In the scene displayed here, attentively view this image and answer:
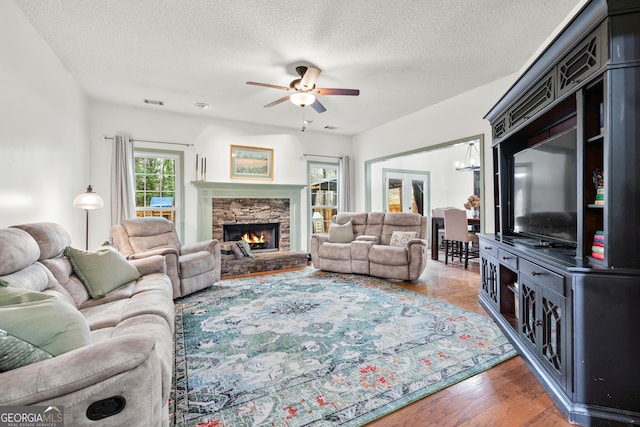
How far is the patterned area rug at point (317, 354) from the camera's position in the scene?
161 cm

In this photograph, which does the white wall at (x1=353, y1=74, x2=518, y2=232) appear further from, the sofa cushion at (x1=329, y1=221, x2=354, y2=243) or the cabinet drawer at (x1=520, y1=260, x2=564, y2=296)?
the cabinet drawer at (x1=520, y1=260, x2=564, y2=296)

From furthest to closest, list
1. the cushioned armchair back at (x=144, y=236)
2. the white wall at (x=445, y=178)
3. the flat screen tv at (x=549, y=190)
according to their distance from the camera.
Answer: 1. the white wall at (x=445, y=178)
2. the cushioned armchair back at (x=144, y=236)
3. the flat screen tv at (x=549, y=190)

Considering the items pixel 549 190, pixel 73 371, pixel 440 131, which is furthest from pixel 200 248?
pixel 440 131

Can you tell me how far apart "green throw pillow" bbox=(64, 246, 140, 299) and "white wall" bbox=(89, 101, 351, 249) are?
278cm

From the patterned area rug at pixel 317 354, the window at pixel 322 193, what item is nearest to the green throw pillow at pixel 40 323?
the patterned area rug at pixel 317 354

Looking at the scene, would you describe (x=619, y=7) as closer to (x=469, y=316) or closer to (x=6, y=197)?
(x=469, y=316)

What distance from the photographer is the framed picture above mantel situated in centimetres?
577

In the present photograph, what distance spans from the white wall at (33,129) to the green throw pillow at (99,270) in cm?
61

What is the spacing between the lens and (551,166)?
2189 millimetres

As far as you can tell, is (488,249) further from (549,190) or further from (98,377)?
(98,377)

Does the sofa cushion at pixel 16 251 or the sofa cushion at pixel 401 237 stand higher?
the sofa cushion at pixel 16 251

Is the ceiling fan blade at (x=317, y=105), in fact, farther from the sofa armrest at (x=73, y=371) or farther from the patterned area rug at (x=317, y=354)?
the sofa armrest at (x=73, y=371)

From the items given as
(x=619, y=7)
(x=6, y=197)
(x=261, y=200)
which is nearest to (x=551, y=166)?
(x=619, y=7)

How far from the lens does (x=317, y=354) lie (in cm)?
219
